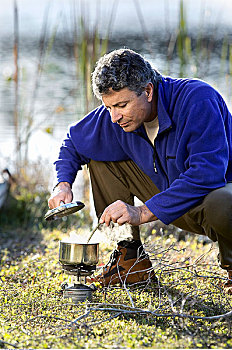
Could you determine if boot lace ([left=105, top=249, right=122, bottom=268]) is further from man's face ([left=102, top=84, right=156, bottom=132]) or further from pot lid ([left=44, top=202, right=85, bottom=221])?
man's face ([left=102, top=84, right=156, bottom=132])

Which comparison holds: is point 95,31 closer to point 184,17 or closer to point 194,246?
point 184,17

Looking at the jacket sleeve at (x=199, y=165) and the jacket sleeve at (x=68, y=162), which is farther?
the jacket sleeve at (x=68, y=162)

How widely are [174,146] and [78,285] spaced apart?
95 cm

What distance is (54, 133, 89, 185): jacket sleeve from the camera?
3324 millimetres

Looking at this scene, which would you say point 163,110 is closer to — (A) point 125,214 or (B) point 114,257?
(A) point 125,214

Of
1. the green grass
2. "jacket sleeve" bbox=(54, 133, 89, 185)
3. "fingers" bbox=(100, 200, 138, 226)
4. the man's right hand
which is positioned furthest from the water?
"fingers" bbox=(100, 200, 138, 226)

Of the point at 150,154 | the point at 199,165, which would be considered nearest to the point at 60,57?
the point at 150,154

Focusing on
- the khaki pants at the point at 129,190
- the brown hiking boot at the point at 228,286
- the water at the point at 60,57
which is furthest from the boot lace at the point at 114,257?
the water at the point at 60,57

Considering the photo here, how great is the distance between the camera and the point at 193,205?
2.86 metres

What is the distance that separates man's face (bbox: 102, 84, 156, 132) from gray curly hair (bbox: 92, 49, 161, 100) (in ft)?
0.10

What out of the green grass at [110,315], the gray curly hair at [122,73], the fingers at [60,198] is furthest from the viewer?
the fingers at [60,198]

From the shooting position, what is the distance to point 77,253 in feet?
9.38

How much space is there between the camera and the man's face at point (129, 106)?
288cm

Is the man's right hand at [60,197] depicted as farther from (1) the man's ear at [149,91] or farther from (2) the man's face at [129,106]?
(1) the man's ear at [149,91]
